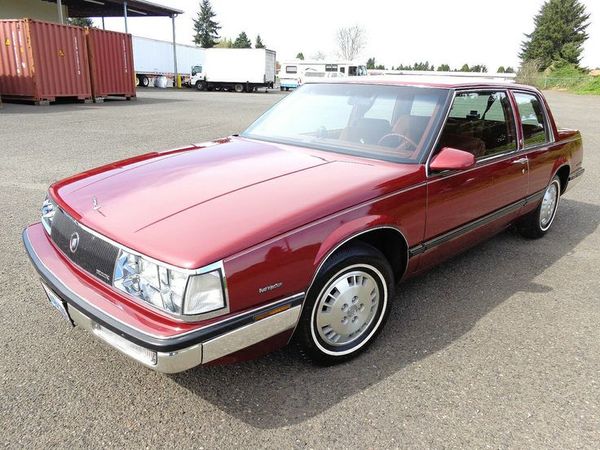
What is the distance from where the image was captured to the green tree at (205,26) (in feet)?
234

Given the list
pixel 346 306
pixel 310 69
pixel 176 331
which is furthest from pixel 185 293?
pixel 310 69

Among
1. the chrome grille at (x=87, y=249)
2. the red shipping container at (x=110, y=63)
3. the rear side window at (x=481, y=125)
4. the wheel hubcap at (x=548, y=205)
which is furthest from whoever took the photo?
the red shipping container at (x=110, y=63)

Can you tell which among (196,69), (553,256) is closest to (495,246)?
(553,256)

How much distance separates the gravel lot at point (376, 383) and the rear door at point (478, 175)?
22.4 inches

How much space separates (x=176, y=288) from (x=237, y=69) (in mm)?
37214

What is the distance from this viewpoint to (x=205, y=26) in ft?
237

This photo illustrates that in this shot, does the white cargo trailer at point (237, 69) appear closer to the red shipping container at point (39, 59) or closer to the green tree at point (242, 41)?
the red shipping container at point (39, 59)

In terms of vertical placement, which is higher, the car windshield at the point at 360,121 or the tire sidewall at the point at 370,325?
the car windshield at the point at 360,121

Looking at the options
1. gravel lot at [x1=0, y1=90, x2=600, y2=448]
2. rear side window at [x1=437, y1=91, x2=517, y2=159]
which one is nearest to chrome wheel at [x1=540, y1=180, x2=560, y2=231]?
gravel lot at [x1=0, y1=90, x2=600, y2=448]

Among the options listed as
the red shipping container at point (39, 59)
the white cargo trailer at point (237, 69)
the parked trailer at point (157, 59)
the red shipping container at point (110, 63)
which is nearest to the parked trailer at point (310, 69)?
the white cargo trailer at point (237, 69)

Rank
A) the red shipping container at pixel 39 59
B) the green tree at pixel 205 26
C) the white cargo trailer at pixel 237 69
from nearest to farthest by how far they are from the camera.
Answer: the red shipping container at pixel 39 59 < the white cargo trailer at pixel 237 69 < the green tree at pixel 205 26

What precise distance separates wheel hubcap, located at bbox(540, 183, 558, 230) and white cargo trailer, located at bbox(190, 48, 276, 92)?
3385cm

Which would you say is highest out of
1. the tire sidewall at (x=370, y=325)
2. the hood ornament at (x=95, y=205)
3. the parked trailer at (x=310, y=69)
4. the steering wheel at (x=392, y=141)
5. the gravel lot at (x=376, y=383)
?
the parked trailer at (x=310, y=69)

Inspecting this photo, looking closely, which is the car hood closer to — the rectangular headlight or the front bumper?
the rectangular headlight
